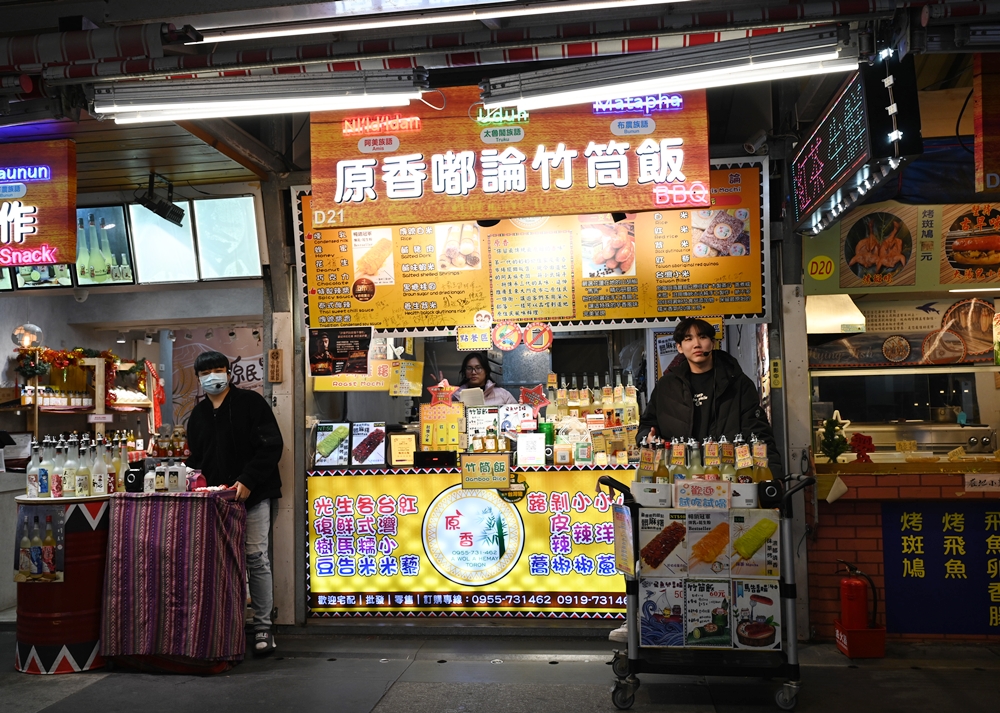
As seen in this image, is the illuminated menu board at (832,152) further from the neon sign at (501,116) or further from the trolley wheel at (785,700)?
the trolley wheel at (785,700)

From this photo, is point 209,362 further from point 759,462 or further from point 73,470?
point 759,462

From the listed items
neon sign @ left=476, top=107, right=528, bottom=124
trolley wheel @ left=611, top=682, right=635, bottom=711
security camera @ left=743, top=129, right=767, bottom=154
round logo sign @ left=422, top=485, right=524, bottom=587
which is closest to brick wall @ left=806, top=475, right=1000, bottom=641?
trolley wheel @ left=611, top=682, right=635, bottom=711

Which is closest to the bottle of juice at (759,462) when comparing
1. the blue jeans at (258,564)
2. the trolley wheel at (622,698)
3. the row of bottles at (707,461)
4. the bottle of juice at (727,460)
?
the row of bottles at (707,461)

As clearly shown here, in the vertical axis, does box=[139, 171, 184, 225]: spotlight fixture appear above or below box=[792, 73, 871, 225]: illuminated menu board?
above

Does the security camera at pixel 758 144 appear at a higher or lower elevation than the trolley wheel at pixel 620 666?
higher

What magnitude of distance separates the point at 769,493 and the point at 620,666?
1438mm

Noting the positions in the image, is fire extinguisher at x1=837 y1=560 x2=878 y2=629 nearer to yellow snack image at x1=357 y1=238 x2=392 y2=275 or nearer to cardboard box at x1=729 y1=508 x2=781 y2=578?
cardboard box at x1=729 y1=508 x2=781 y2=578

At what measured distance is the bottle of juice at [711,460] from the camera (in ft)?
16.6

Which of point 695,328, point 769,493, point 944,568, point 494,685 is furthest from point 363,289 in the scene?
point 944,568

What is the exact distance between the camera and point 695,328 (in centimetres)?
590

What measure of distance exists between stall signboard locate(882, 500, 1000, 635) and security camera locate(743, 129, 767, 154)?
10.0 ft

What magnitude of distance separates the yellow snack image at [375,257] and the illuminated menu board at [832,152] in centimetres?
344

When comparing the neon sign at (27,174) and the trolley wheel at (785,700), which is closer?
the trolley wheel at (785,700)

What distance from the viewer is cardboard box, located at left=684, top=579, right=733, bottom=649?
5.02 metres
